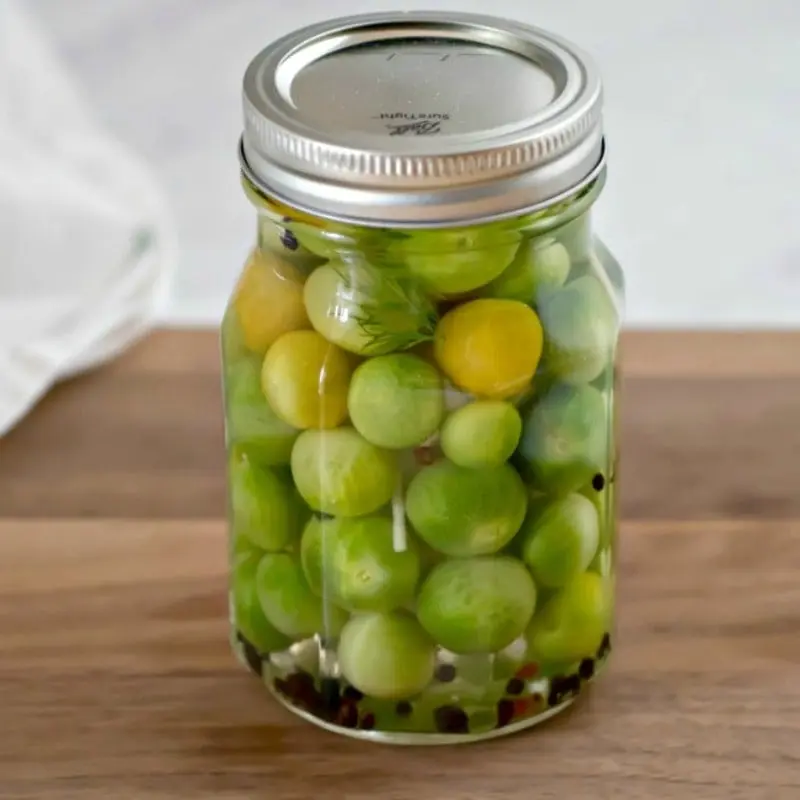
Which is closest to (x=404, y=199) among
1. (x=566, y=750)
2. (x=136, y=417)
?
(x=566, y=750)

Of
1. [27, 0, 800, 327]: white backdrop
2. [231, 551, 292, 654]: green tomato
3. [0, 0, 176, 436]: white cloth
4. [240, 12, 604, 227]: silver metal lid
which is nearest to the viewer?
[240, 12, 604, 227]: silver metal lid

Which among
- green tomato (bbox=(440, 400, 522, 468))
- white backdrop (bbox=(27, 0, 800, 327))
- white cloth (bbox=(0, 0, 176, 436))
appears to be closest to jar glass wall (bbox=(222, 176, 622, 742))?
green tomato (bbox=(440, 400, 522, 468))

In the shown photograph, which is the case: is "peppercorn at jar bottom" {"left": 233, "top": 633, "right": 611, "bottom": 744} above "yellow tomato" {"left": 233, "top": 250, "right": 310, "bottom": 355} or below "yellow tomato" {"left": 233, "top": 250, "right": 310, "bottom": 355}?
below

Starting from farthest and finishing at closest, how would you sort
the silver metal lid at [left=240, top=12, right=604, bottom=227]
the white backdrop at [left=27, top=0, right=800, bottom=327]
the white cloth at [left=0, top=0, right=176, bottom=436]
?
1. the white backdrop at [left=27, top=0, right=800, bottom=327]
2. the white cloth at [left=0, top=0, right=176, bottom=436]
3. the silver metal lid at [left=240, top=12, right=604, bottom=227]

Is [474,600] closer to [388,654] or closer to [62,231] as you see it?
[388,654]

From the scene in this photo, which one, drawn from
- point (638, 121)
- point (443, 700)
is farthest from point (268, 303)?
point (638, 121)

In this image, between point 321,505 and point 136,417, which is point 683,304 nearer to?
point 136,417

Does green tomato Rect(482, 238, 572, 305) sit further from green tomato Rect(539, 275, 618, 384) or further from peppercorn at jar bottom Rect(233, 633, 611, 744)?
peppercorn at jar bottom Rect(233, 633, 611, 744)

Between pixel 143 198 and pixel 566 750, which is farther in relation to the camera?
pixel 143 198

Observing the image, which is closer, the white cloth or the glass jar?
the glass jar

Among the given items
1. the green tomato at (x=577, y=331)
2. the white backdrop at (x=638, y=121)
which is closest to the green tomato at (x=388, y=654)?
the green tomato at (x=577, y=331)
